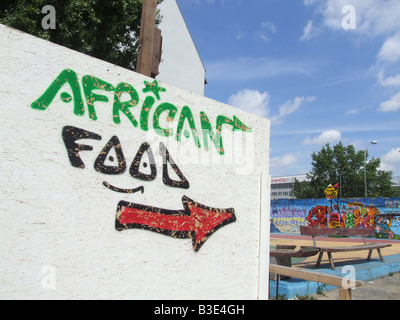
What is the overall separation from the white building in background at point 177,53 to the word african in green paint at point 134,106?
13.4 m

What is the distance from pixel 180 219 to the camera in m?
2.60

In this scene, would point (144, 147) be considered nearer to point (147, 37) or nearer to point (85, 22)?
point (147, 37)

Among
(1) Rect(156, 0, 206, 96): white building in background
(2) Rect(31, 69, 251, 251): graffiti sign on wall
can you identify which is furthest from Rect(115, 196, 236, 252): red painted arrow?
(1) Rect(156, 0, 206, 96): white building in background

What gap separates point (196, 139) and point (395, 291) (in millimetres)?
4973

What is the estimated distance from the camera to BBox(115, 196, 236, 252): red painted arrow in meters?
2.32

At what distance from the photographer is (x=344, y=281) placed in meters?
2.81

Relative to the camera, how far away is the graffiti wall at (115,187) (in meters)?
1.96

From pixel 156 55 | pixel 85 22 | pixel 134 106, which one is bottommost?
pixel 134 106

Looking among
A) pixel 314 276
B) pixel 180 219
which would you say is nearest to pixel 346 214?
pixel 314 276

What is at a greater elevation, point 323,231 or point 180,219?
point 180,219

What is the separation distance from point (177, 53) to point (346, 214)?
1392cm

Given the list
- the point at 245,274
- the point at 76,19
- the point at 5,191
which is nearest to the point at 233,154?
the point at 245,274

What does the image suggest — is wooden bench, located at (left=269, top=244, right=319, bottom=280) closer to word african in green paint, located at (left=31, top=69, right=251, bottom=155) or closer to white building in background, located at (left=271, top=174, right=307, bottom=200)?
word african in green paint, located at (left=31, top=69, right=251, bottom=155)

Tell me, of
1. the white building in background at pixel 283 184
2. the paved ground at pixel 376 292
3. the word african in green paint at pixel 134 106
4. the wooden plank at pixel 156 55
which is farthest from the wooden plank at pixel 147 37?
the white building in background at pixel 283 184
